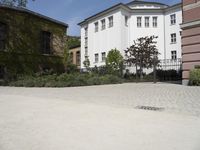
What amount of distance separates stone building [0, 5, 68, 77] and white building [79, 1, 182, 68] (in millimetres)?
10045

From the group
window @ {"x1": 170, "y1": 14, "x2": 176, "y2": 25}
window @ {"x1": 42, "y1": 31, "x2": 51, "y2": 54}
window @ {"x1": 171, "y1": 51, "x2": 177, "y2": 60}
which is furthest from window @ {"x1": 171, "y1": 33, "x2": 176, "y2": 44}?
window @ {"x1": 42, "y1": 31, "x2": 51, "y2": 54}

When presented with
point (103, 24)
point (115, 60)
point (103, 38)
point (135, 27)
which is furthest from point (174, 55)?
point (115, 60)

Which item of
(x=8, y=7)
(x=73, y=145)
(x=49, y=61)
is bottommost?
(x=73, y=145)

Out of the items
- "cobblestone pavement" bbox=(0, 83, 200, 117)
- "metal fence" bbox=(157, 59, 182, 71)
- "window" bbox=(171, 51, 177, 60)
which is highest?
"window" bbox=(171, 51, 177, 60)

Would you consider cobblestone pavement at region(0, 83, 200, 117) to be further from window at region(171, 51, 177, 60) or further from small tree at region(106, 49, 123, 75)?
window at region(171, 51, 177, 60)

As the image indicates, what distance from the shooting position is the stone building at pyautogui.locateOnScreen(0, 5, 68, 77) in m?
24.7

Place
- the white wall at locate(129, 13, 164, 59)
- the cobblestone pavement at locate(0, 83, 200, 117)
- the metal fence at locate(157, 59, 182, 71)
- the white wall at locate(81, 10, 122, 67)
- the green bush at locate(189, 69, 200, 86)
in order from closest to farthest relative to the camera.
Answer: the cobblestone pavement at locate(0, 83, 200, 117)
the green bush at locate(189, 69, 200, 86)
the metal fence at locate(157, 59, 182, 71)
the white wall at locate(81, 10, 122, 67)
the white wall at locate(129, 13, 164, 59)

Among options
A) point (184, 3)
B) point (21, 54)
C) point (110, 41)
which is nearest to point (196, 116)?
point (184, 3)

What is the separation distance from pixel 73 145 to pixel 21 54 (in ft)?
74.4

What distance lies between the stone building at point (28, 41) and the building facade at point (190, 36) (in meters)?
14.9

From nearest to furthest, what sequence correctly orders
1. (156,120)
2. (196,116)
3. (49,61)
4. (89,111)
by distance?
(156,120) → (196,116) → (89,111) → (49,61)

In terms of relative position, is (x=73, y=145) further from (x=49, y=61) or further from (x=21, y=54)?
(x=49, y=61)

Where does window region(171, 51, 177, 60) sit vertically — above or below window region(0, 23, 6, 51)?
below

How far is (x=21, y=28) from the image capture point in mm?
26000
